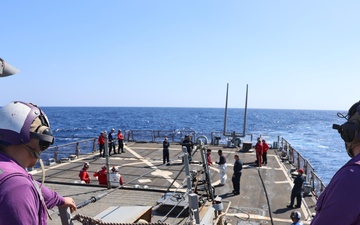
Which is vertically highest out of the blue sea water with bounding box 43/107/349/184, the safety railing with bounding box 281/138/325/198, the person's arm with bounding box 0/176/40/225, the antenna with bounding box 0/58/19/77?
the antenna with bounding box 0/58/19/77

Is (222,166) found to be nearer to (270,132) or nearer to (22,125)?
(22,125)

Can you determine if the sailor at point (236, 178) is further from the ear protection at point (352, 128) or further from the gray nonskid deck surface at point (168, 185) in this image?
the ear protection at point (352, 128)

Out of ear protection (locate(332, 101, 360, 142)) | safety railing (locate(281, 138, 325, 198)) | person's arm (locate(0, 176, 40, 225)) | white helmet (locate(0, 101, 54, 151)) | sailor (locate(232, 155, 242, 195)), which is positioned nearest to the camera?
person's arm (locate(0, 176, 40, 225))

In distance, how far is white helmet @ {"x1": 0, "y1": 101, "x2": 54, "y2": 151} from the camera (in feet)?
6.02

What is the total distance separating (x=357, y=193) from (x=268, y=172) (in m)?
17.4

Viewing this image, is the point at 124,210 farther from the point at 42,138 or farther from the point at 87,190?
the point at 87,190

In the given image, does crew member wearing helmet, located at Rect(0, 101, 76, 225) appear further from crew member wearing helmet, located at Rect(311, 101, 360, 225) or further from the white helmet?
crew member wearing helmet, located at Rect(311, 101, 360, 225)

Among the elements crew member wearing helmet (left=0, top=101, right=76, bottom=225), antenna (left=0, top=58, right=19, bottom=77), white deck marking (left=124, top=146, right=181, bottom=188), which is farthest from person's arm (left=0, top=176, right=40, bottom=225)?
white deck marking (left=124, top=146, right=181, bottom=188)

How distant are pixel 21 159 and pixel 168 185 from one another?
1323cm

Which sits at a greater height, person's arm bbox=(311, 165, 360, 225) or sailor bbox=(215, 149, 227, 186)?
person's arm bbox=(311, 165, 360, 225)

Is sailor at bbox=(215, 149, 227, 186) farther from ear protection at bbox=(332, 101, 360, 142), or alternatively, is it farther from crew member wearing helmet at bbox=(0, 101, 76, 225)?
crew member wearing helmet at bbox=(0, 101, 76, 225)

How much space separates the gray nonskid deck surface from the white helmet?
12.5 ft

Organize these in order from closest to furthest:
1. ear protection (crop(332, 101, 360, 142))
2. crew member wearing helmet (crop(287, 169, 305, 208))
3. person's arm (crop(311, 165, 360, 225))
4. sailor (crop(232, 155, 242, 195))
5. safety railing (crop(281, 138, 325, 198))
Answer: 1. person's arm (crop(311, 165, 360, 225))
2. ear protection (crop(332, 101, 360, 142))
3. crew member wearing helmet (crop(287, 169, 305, 208))
4. sailor (crop(232, 155, 242, 195))
5. safety railing (crop(281, 138, 325, 198))

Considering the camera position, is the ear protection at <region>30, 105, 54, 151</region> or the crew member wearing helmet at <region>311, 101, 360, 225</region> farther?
the ear protection at <region>30, 105, 54, 151</region>
